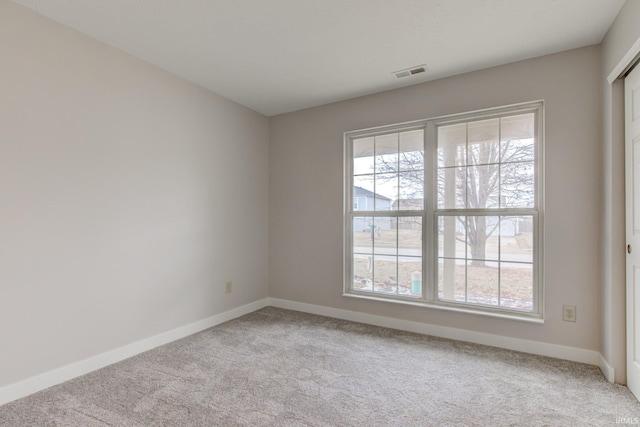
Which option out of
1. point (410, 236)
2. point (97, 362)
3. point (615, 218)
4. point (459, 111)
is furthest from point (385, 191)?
point (97, 362)

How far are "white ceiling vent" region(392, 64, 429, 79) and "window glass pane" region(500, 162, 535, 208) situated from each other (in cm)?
107

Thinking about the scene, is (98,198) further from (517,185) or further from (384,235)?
(517,185)

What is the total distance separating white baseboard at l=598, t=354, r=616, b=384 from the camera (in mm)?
2111

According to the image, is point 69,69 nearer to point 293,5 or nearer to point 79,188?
point 79,188

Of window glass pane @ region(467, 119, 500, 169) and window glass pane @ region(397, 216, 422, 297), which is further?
window glass pane @ region(397, 216, 422, 297)

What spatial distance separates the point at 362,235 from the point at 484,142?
1470mm

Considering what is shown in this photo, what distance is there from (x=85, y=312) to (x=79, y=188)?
875mm

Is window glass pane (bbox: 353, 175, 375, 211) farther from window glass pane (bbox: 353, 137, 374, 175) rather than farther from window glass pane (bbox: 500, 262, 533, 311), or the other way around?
window glass pane (bbox: 500, 262, 533, 311)

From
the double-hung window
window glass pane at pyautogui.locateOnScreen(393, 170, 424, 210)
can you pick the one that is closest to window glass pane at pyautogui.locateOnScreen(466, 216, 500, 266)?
the double-hung window

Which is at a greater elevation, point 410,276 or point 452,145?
point 452,145

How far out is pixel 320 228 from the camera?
367 centimetres

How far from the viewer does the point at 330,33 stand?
2.26 metres

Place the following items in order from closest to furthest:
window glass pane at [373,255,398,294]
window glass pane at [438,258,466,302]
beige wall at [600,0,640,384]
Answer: beige wall at [600,0,640,384], window glass pane at [438,258,466,302], window glass pane at [373,255,398,294]

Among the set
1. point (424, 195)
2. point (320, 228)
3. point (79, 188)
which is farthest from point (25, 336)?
point (424, 195)
